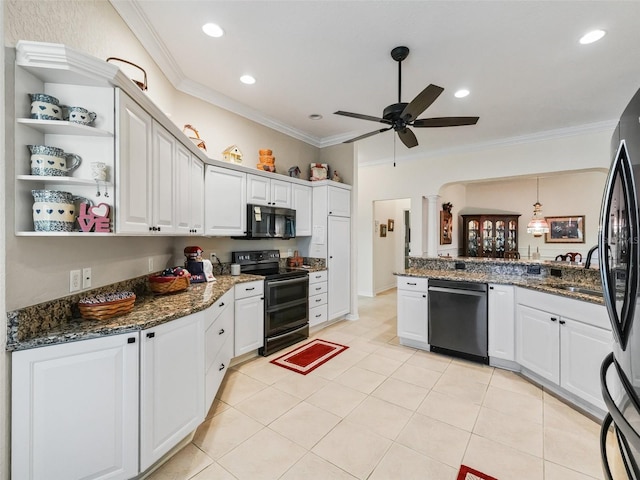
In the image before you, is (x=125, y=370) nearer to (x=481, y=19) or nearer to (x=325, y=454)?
(x=325, y=454)

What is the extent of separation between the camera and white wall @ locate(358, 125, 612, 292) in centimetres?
414

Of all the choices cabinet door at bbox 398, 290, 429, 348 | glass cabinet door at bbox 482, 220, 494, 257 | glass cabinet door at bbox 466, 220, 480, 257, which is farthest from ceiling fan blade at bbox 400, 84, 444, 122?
glass cabinet door at bbox 482, 220, 494, 257

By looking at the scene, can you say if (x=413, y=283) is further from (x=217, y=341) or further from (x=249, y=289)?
(x=217, y=341)

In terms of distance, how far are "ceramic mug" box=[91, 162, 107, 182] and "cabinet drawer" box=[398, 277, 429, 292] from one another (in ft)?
10.3

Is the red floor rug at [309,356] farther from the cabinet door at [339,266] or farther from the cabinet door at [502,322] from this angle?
the cabinet door at [502,322]

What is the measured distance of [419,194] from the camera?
5676mm

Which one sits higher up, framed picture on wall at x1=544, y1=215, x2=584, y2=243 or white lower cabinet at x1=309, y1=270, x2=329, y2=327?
framed picture on wall at x1=544, y1=215, x2=584, y2=243

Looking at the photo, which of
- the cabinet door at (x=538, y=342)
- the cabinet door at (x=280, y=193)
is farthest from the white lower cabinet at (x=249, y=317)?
the cabinet door at (x=538, y=342)

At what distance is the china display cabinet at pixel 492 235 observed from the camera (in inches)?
292

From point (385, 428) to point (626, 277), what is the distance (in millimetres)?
1817

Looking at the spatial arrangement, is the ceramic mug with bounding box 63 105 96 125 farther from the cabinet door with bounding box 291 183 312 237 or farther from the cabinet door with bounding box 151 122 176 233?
the cabinet door with bounding box 291 183 312 237

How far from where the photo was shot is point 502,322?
2988mm

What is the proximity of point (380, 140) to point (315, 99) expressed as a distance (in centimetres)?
178

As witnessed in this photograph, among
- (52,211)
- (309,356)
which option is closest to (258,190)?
(309,356)
